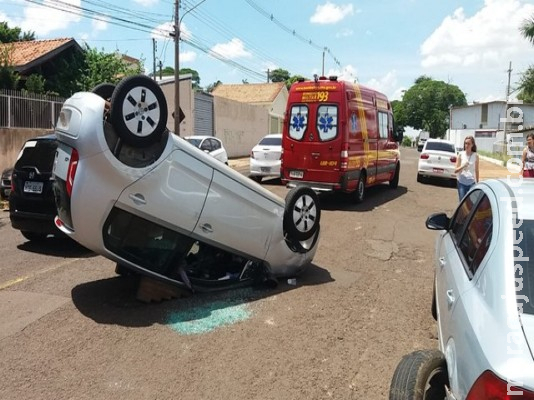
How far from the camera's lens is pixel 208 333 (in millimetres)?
4270

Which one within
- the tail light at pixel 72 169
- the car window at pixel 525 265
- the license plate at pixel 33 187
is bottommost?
the license plate at pixel 33 187

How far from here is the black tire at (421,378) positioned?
252cm

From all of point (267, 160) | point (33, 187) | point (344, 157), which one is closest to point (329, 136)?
point (344, 157)

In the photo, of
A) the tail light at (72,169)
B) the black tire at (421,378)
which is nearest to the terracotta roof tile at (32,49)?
the tail light at (72,169)

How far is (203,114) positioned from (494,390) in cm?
2762

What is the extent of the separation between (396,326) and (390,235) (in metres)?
4.17

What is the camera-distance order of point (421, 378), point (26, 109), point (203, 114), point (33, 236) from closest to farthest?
point (421, 378), point (33, 236), point (26, 109), point (203, 114)

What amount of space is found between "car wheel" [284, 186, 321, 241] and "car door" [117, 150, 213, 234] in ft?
3.83

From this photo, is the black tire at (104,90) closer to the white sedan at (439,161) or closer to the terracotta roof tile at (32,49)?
the white sedan at (439,161)

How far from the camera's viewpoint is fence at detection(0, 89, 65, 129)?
49.4 ft

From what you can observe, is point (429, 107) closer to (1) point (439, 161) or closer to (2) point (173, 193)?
(1) point (439, 161)

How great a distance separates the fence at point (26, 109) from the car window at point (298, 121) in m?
9.30

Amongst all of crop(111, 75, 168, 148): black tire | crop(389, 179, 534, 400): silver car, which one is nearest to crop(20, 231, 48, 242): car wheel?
crop(111, 75, 168, 148): black tire

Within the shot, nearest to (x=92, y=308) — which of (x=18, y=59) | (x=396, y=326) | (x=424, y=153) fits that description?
(x=396, y=326)
